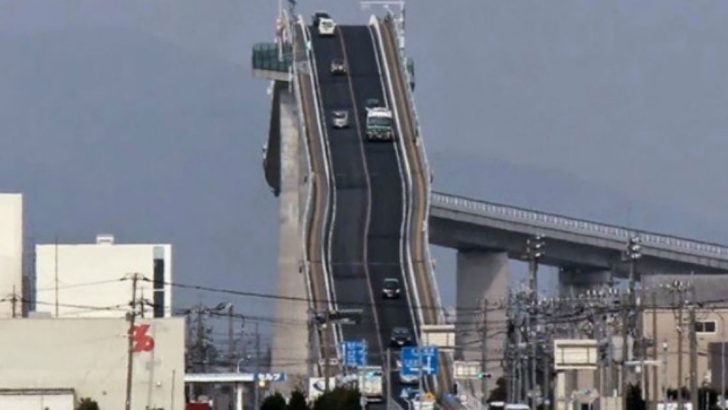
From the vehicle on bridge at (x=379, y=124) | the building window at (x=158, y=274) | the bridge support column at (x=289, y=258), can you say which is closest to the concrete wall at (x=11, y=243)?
the building window at (x=158, y=274)

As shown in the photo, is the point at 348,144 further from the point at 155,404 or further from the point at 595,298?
the point at 155,404

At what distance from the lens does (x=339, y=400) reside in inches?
3066

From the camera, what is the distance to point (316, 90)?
4786 inches

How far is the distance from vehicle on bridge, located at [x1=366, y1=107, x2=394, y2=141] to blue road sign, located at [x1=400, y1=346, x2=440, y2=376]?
30.7m

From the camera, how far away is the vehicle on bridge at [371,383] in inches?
3725

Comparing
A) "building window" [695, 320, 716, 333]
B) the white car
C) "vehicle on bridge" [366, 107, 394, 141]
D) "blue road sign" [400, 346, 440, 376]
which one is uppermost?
the white car

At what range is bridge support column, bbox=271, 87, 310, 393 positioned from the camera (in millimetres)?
126300

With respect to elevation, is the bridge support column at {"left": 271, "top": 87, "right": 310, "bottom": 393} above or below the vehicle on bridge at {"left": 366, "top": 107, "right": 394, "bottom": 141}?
below

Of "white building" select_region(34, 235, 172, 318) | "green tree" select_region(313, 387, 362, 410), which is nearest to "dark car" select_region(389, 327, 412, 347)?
"white building" select_region(34, 235, 172, 318)

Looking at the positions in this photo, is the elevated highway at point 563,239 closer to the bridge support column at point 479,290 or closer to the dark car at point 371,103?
the bridge support column at point 479,290

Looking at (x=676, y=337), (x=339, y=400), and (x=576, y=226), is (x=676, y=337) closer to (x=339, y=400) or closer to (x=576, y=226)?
(x=576, y=226)

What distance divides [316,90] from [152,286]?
1786cm

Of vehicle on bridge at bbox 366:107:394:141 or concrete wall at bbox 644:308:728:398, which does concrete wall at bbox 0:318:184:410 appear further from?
concrete wall at bbox 644:308:728:398

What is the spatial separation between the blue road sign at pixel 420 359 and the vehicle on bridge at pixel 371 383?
5408 mm
